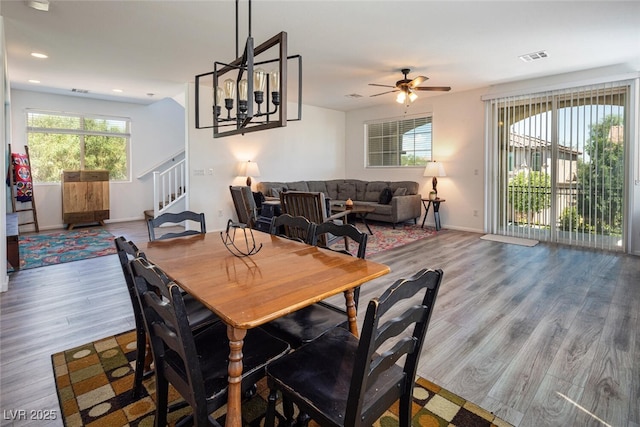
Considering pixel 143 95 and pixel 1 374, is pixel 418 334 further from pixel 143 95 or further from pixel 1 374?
pixel 143 95

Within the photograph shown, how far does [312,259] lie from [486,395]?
1194mm

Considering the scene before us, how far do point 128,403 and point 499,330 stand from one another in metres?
2.49

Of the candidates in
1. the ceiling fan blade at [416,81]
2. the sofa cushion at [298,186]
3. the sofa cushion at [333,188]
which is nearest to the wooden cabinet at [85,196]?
the sofa cushion at [298,186]

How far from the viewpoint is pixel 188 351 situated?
44.7 inches

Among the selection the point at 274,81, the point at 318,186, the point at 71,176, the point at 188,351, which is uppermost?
the point at 274,81

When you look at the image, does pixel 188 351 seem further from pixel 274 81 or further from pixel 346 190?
pixel 346 190

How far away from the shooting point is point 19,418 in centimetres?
166

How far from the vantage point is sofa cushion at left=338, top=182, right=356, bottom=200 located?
8.13m

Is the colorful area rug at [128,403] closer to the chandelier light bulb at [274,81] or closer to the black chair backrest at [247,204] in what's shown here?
the chandelier light bulb at [274,81]

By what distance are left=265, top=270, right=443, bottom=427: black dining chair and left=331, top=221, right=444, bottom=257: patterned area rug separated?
3.42 m

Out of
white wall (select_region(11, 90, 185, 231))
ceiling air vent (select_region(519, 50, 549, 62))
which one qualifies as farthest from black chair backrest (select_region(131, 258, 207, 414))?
white wall (select_region(11, 90, 185, 231))

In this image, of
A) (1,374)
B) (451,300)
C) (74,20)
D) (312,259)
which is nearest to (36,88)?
(74,20)

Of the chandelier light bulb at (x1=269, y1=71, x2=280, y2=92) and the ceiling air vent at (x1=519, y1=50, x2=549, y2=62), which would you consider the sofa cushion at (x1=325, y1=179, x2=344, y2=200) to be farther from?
the chandelier light bulb at (x1=269, y1=71, x2=280, y2=92)

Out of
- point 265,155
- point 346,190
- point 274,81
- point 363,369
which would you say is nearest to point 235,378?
point 363,369
